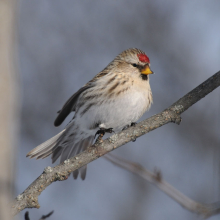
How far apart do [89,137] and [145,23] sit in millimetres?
3381

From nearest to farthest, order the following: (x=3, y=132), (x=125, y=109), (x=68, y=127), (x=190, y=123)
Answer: (x=3, y=132) → (x=125, y=109) → (x=68, y=127) → (x=190, y=123)

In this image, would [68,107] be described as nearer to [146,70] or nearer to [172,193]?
[146,70]

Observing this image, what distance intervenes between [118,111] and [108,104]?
0.11 metres

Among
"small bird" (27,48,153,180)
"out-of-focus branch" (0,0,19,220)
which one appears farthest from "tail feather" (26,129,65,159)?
"out-of-focus branch" (0,0,19,220)

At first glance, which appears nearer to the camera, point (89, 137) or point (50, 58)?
point (89, 137)

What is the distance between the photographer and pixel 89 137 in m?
3.38

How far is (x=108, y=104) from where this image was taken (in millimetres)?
2994

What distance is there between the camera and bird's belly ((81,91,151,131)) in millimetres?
2963

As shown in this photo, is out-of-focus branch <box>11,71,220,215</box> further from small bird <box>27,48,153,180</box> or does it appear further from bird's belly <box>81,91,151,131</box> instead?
bird's belly <box>81,91,151,131</box>

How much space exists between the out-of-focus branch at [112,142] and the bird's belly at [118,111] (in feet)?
2.36

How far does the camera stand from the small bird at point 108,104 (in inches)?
117

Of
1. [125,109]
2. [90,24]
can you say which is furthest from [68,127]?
[90,24]

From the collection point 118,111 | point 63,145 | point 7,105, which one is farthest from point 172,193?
point 63,145

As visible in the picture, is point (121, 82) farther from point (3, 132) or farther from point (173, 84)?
point (173, 84)
